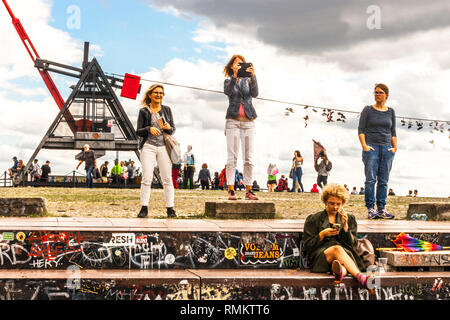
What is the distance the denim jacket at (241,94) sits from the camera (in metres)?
9.38

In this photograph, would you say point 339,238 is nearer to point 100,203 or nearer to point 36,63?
point 100,203

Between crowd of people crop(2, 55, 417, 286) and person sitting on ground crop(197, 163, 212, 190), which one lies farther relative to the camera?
person sitting on ground crop(197, 163, 212, 190)

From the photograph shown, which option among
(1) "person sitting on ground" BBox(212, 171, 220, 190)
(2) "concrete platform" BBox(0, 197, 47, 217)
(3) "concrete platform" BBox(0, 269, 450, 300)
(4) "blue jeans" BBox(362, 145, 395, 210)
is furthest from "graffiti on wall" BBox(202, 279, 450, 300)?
(1) "person sitting on ground" BBox(212, 171, 220, 190)

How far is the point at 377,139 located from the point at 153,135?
11.5 ft

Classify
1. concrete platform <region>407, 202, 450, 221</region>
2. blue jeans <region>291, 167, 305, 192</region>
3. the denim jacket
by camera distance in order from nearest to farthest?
the denim jacket
concrete platform <region>407, 202, 450, 221</region>
blue jeans <region>291, 167, 305, 192</region>

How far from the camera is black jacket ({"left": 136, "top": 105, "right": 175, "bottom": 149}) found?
28.1ft

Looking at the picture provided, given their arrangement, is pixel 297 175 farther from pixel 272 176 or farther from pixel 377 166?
pixel 377 166

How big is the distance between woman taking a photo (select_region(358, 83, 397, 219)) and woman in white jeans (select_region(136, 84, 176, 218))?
308cm

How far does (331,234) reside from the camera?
6.61 meters

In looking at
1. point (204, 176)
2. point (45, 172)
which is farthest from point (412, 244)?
point (45, 172)

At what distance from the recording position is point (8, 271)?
6195 millimetres

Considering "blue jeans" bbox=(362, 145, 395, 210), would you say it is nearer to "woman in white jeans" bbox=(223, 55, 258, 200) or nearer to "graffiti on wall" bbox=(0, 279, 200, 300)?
"woman in white jeans" bbox=(223, 55, 258, 200)
